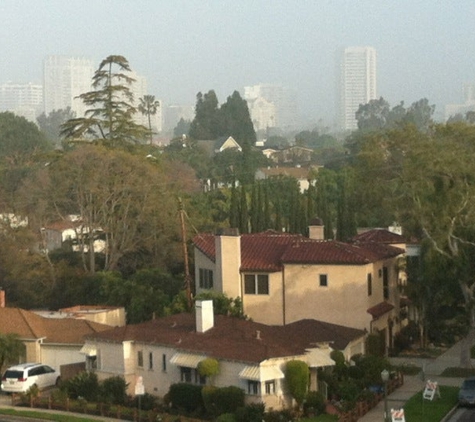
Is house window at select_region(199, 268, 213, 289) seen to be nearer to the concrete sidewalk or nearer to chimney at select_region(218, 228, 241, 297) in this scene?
chimney at select_region(218, 228, 241, 297)

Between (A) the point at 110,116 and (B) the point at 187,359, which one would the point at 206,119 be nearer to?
(A) the point at 110,116

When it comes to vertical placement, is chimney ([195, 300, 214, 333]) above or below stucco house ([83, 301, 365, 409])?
above

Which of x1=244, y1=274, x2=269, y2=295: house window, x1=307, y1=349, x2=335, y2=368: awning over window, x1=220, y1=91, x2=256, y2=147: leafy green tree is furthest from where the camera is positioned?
x1=220, y1=91, x2=256, y2=147: leafy green tree

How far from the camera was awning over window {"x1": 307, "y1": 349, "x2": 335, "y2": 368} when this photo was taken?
111ft

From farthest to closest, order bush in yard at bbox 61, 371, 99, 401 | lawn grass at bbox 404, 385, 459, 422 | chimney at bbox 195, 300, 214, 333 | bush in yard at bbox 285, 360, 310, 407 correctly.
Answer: chimney at bbox 195, 300, 214, 333
bush in yard at bbox 61, 371, 99, 401
bush in yard at bbox 285, 360, 310, 407
lawn grass at bbox 404, 385, 459, 422

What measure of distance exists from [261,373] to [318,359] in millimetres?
2397

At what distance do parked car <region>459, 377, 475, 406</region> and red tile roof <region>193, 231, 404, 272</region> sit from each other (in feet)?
30.7

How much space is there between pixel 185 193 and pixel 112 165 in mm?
7388

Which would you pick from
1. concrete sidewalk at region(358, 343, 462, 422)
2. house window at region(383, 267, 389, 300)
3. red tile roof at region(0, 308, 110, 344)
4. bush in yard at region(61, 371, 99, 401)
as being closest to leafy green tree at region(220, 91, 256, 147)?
house window at region(383, 267, 389, 300)

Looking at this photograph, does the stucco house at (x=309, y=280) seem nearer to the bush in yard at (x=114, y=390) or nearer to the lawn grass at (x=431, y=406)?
the lawn grass at (x=431, y=406)

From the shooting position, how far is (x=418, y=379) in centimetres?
3778

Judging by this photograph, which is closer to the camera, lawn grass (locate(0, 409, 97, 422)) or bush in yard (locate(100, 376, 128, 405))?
lawn grass (locate(0, 409, 97, 422))

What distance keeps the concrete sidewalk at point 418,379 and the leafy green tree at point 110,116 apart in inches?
1298

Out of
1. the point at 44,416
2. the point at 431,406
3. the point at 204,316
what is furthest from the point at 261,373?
the point at 44,416
